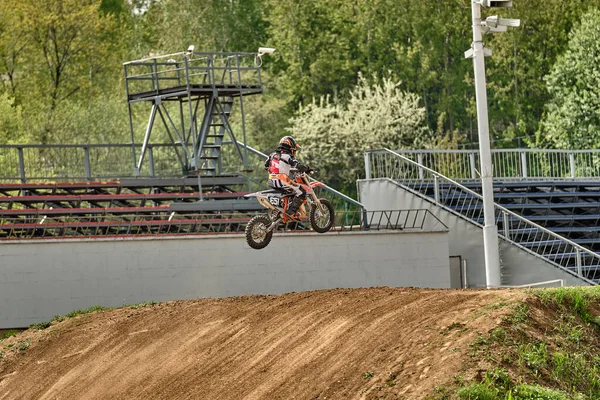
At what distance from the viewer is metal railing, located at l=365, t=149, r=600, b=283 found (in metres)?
30.4

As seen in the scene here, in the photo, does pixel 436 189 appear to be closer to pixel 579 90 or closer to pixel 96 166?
pixel 96 166

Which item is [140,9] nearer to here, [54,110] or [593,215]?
[54,110]

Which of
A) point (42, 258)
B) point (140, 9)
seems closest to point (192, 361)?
point (42, 258)

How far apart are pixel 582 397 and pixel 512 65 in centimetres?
4727

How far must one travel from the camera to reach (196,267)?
27141 mm

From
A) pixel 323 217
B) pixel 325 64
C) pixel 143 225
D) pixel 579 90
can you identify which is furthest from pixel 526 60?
pixel 323 217

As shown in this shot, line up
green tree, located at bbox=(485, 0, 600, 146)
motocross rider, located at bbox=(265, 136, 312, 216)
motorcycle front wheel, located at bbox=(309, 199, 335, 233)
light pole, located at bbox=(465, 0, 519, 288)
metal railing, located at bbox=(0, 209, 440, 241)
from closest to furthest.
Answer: motocross rider, located at bbox=(265, 136, 312, 216) < motorcycle front wheel, located at bbox=(309, 199, 335, 233) < light pole, located at bbox=(465, 0, 519, 288) < metal railing, located at bbox=(0, 209, 440, 241) < green tree, located at bbox=(485, 0, 600, 146)

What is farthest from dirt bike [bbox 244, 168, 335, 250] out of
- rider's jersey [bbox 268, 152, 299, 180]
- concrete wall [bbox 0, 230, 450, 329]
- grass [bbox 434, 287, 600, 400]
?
grass [bbox 434, 287, 600, 400]

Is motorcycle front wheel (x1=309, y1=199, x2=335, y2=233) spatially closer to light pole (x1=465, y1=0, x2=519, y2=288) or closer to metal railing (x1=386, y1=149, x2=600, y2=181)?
light pole (x1=465, y1=0, x2=519, y2=288)

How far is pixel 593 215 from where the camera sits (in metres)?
34.1

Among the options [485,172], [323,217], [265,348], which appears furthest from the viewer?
[485,172]

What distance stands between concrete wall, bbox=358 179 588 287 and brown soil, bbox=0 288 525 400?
11132 mm

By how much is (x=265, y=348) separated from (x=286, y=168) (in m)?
5.63

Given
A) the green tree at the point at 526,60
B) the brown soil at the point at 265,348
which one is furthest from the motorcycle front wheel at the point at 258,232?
the green tree at the point at 526,60
